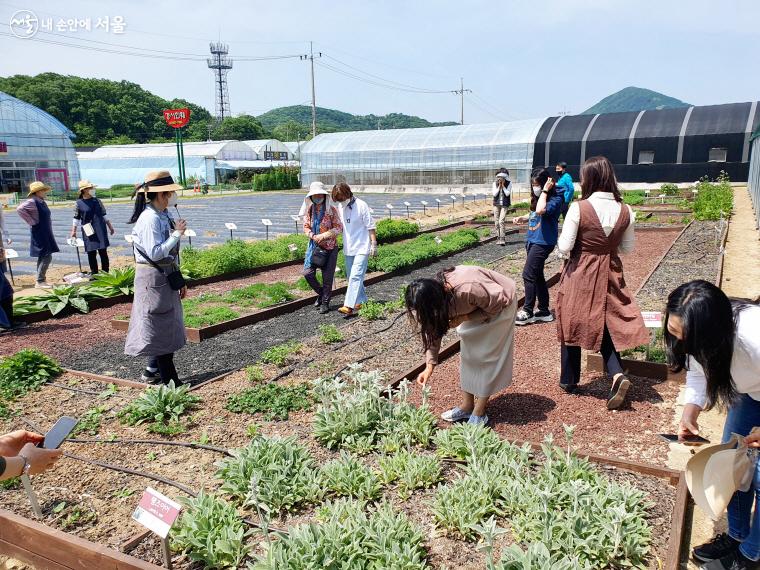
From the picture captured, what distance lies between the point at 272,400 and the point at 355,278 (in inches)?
118

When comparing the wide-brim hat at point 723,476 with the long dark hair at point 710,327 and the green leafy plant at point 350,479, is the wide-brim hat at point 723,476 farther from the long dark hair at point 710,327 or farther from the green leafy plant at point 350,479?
the green leafy plant at point 350,479

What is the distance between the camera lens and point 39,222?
30.3 feet

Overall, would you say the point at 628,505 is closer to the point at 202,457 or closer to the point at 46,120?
the point at 202,457

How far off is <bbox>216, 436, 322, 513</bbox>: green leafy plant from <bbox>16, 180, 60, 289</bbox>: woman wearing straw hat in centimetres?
755

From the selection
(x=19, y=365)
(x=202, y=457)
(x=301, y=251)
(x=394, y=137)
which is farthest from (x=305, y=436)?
(x=394, y=137)

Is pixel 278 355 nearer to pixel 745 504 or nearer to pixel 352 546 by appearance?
pixel 352 546

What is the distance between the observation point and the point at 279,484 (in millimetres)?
3240

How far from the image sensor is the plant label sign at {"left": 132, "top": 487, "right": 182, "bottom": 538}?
2451 millimetres

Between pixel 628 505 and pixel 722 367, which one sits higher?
pixel 722 367

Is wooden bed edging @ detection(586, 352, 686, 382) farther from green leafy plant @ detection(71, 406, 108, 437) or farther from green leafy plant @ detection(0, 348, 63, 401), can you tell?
green leafy plant @ detection(0, 348, 63, 401)

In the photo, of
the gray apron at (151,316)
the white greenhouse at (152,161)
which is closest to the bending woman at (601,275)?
the gray apron at (151,316)

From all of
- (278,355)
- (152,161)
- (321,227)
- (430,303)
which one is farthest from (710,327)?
(152,161)

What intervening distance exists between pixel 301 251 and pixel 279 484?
31.1 ft

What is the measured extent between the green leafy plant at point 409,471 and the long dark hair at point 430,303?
2.59 ft
